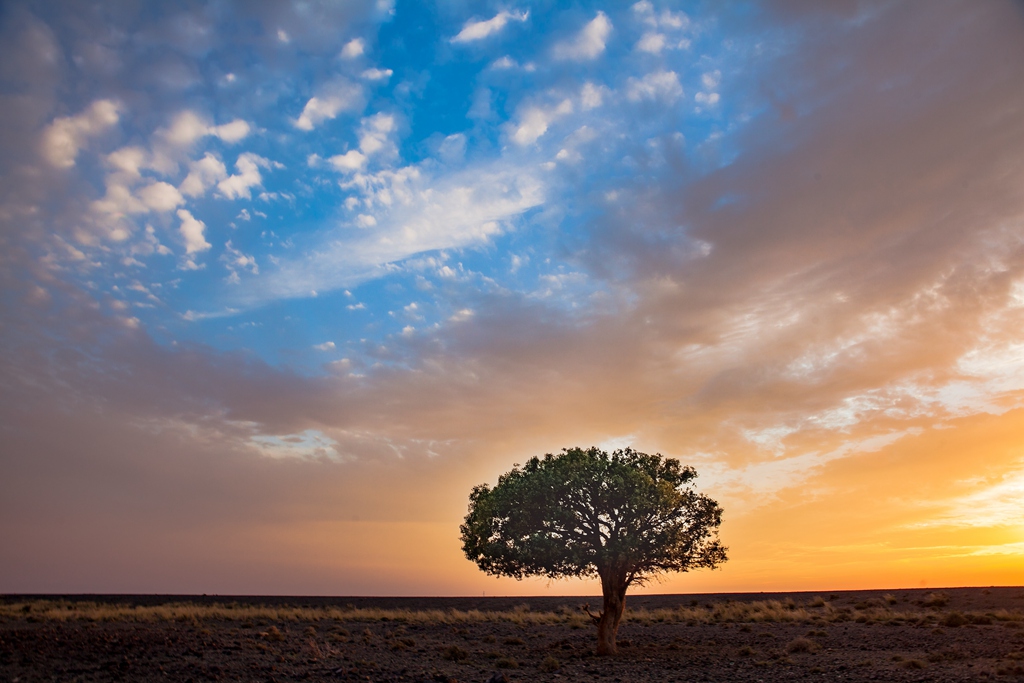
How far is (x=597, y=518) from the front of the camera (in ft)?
96.9

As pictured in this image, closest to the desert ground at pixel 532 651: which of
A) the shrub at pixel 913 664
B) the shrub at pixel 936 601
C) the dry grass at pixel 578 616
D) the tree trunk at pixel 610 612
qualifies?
the shrub at pixel 913 664

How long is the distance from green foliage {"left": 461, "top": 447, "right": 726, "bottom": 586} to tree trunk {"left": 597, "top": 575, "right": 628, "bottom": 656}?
1.63 feet

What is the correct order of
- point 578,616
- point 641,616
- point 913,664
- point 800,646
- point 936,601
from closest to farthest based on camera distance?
1. point 913,664
2. point 800,646
3. point 936,601
4. point 641,616
5. point 578,616

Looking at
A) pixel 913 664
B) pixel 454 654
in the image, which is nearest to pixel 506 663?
pixel 454 654

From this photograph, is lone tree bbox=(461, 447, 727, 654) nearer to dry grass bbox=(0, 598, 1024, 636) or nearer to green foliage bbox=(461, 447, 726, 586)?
green foliage bbox=(461, 447, 726, 586)

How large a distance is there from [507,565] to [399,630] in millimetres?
15736

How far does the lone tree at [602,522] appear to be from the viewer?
94.1ft

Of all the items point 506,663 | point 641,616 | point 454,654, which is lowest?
point 641,616

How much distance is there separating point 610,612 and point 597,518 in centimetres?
508

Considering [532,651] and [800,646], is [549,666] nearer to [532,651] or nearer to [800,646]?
[532,651]

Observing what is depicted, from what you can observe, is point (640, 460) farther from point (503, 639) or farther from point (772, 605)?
point (772, 605)

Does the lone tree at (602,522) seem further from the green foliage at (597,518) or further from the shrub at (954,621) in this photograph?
the shrub at (954,621)

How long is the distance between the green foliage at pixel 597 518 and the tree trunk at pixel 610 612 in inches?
19.6

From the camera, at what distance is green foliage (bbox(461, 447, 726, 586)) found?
28641 millimetres
